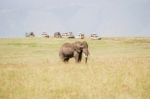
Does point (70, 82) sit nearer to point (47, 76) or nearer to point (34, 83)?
point (34, 83)

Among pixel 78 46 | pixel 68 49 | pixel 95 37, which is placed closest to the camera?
pixel 78 46

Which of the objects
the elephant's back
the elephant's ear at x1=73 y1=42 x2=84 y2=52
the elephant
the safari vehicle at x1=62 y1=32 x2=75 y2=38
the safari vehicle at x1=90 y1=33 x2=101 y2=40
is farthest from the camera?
the safari vehicle at x1=62 y1=32 x2=75 y2=38

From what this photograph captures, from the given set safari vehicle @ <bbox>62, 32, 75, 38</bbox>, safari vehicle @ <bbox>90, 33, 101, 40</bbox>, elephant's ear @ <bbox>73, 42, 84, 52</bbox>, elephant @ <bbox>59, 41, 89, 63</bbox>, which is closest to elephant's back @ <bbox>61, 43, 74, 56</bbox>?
elephant @ <bbox>59, 41, 89, 63</bbox>

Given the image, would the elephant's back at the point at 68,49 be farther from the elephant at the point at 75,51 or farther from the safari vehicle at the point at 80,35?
the safari vehicle at the point at 80,35

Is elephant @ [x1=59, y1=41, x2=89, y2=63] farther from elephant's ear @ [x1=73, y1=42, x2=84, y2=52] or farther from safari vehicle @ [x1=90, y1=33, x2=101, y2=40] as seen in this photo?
safari vehicle @ [x1=90, y1=33, x2=101, y2=40]

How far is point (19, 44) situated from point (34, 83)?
1792 inches

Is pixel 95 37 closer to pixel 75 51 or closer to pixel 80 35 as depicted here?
pixel 80 35

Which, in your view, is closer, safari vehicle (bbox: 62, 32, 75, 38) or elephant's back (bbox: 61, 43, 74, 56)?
elephant's back (bbox: 61, 43, 74, 56)

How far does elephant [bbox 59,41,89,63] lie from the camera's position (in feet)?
85.3

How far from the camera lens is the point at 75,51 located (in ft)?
88.3

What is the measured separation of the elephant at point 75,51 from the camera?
2600 centimetres

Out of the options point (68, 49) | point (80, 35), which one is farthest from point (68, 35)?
point (68, 49)

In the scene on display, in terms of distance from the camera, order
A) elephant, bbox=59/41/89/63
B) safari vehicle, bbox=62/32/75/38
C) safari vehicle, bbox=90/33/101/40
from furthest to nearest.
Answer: safari vehicle, bbox=62/32/75/38 < safari vehicle, bbox=90/33/101/40 < elephant, bbox=59/41/89/63

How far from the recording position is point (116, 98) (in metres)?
9.56
